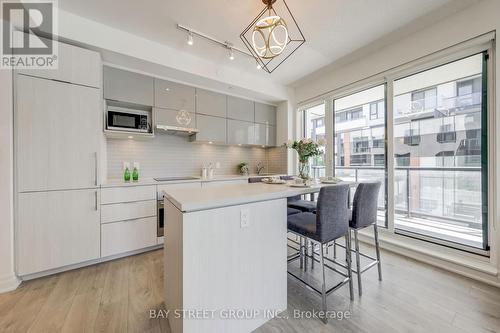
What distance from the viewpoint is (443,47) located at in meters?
2.18

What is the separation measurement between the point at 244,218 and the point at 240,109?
9.57 ft

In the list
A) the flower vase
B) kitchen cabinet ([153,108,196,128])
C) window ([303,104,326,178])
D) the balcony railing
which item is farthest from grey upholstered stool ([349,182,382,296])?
kitchen cabinet ([153,108,196,128])

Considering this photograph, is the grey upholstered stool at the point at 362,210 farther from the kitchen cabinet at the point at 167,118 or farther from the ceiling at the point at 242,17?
the kitchen cabinet at the point at 167,118

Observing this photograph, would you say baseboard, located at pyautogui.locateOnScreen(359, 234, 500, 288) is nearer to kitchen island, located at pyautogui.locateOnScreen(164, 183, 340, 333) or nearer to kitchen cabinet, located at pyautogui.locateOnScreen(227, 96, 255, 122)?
kitchen island, located at pyautogui.locateOnScreen(164, 183, 340, 333)

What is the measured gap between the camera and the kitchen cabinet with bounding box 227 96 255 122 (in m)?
3.70

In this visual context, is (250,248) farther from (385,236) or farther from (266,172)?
(266,172)

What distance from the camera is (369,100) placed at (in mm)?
3143

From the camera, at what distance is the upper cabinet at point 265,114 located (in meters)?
4.09

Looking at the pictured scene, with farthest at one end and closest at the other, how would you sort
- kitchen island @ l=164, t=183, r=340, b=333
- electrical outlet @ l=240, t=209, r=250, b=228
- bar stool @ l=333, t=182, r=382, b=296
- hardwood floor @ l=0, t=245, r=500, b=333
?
bar stool @ l=333, t=182, r=382, b=296 → hardwood floor @ l=0, t=245, r=500, b=333 → electrical outlet @ l=240, t=209, r=250, b=228 → kitchen island @ l=164, t=183, r=340, b=333

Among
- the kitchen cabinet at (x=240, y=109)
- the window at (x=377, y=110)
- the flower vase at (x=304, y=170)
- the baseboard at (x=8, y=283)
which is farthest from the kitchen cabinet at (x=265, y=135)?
the baseboard at (x=8, y=283)

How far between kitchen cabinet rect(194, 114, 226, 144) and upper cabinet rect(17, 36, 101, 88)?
55.5 inches

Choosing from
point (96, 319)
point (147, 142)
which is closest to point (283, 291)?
point (96, 319)

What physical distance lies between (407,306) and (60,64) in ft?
13.3

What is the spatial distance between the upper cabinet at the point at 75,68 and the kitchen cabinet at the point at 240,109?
1.99 metres
